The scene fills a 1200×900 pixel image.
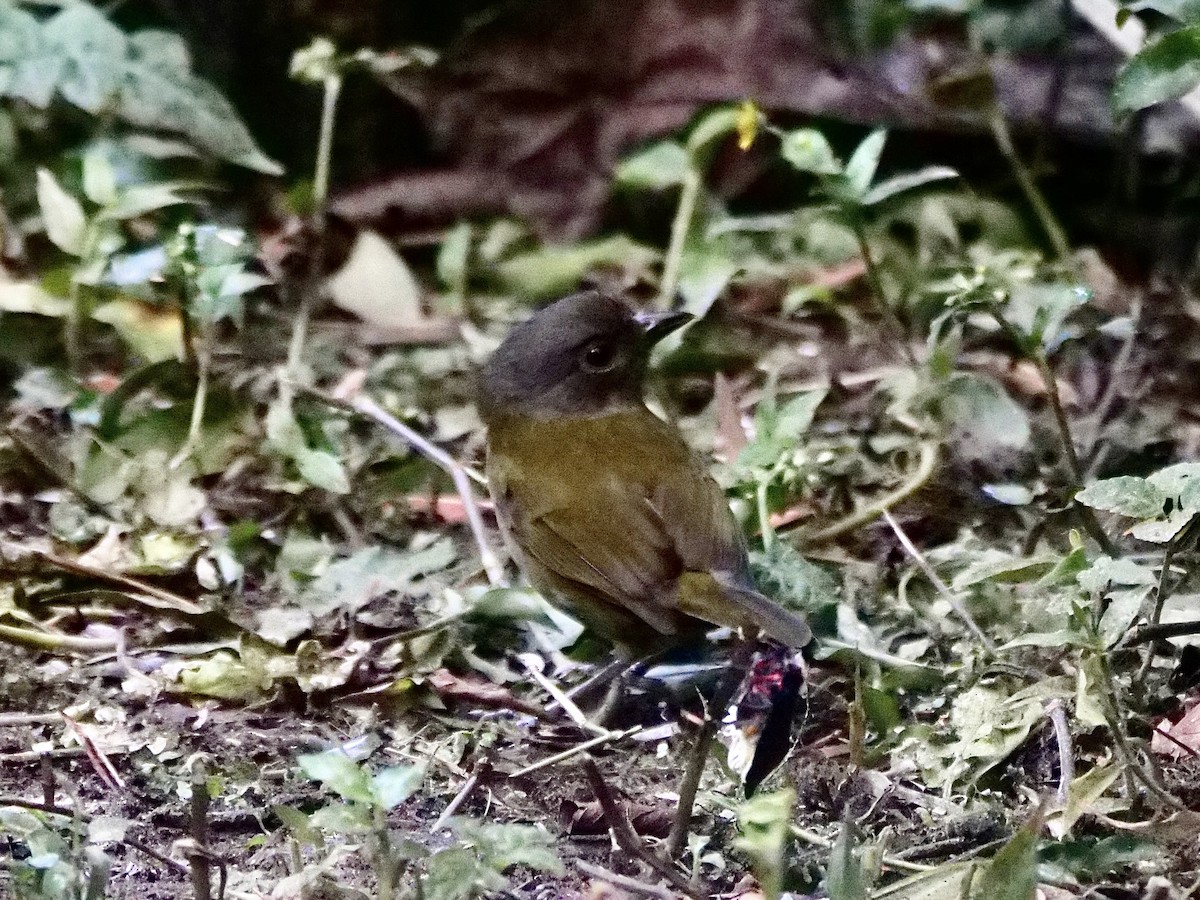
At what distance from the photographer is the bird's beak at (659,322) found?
3.34 meters

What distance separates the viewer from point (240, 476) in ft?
11.1

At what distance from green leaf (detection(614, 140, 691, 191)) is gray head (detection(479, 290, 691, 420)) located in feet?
4.44

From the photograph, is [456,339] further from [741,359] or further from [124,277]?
[124,277]

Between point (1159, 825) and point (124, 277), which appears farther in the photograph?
point (124, 277)

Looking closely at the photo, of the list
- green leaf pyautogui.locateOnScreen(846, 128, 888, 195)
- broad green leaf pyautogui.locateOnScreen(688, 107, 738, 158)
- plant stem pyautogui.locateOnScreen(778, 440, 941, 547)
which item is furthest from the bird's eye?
broad green leaf pyautogui.locateOnScreen(688, 107, 738, 158)

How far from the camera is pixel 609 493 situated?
9.29ft

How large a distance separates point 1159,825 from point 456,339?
2.59m

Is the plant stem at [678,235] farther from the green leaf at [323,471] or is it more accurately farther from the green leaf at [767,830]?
the green leaf at [767,830]

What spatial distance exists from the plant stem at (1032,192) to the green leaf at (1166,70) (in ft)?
5.33

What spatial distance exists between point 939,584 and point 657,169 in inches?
→ 86.1

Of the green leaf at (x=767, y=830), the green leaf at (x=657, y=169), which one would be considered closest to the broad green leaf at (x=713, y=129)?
the green leaf at (x=657, y=169)

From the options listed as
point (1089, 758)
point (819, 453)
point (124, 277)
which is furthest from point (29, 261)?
point (1089, 758)

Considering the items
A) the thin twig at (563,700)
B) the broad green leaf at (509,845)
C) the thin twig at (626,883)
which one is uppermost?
the broad green leaf at (509,845)

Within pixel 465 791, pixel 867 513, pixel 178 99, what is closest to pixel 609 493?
pixel 867 513
